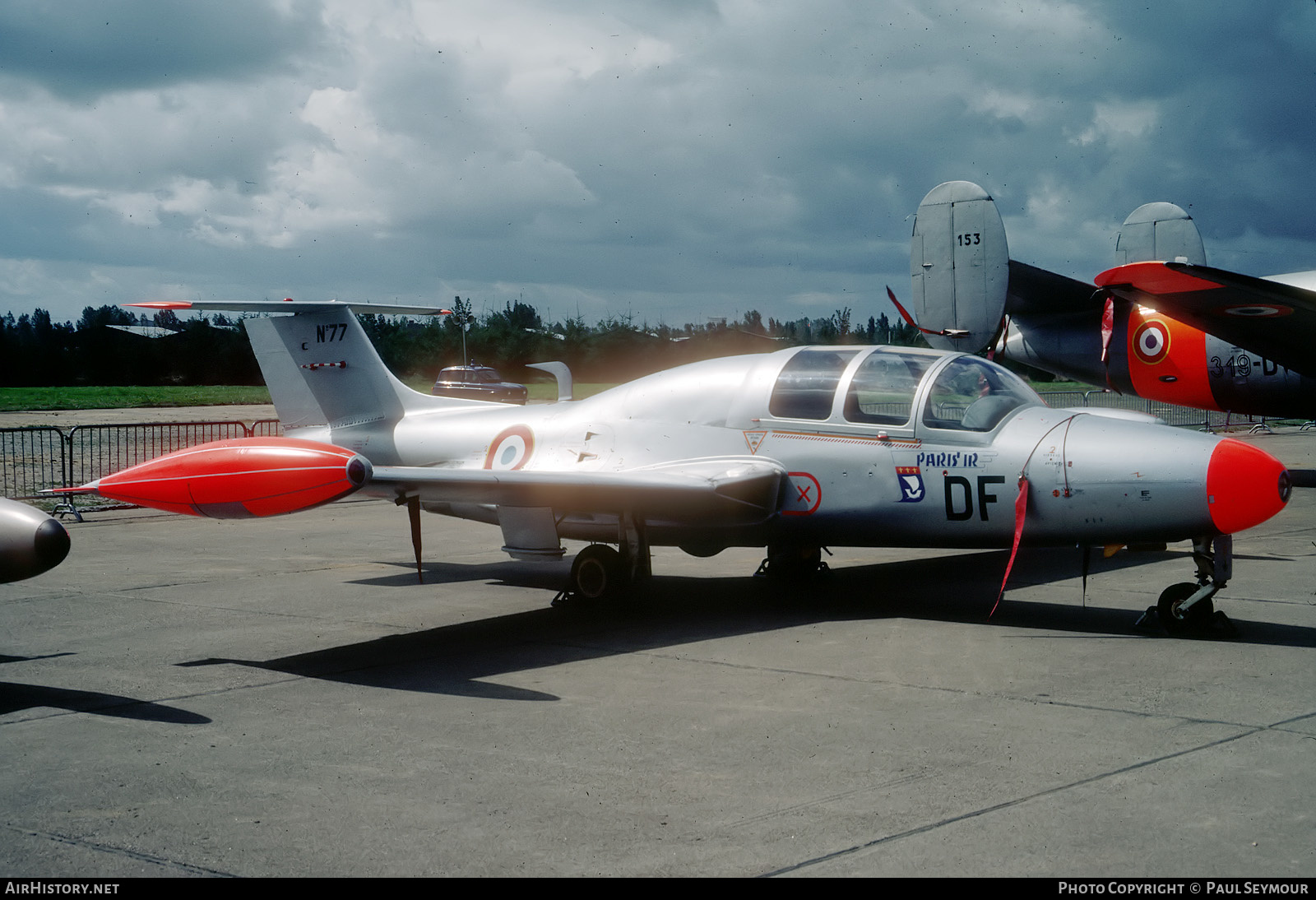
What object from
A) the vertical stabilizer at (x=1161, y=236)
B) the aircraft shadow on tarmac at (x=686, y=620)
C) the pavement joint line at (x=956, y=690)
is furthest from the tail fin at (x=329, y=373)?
the vertical stabilizer at (x=1161, y=236)

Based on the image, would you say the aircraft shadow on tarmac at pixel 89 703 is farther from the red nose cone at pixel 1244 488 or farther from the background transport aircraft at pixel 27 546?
the red nose cone at pixel 1244 488

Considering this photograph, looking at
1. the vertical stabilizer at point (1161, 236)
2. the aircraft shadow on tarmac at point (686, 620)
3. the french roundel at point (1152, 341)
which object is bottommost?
the aircraft shadow on tarmac at point (686, 620)

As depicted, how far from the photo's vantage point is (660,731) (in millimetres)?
5707

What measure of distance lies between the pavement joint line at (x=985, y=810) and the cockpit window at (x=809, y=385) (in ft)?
13.4

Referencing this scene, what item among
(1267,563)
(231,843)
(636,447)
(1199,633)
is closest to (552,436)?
(636,447)

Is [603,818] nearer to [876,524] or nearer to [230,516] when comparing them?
[230,516]

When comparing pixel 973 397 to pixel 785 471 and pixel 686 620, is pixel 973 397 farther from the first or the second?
pixel 686 620

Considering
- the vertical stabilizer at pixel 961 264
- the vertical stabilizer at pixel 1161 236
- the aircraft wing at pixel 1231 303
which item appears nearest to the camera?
the aircraft wing at pixel 1231 303

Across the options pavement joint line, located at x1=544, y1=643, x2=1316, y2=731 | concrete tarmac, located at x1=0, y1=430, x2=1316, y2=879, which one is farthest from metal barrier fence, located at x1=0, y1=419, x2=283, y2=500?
pavement joint line, located at x1=544, y1=643, x2=1316, y2=731

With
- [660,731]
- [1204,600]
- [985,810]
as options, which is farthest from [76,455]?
[985,810]

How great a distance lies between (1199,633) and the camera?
768cm

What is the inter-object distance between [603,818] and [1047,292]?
16530 mm

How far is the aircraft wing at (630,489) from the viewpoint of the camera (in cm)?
790

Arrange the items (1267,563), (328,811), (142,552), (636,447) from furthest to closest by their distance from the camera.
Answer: (142,552)
(1267,563)
(636,447)
(328,811)
